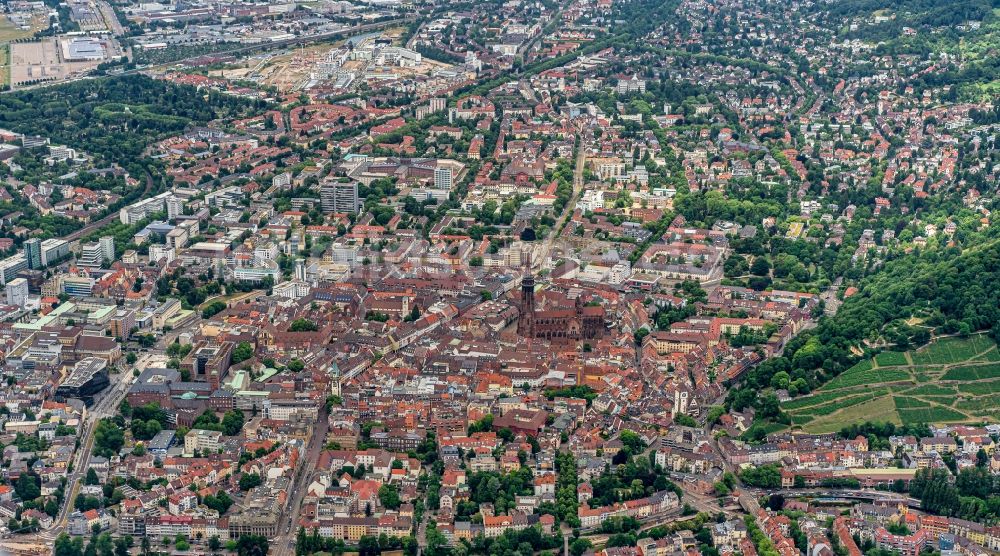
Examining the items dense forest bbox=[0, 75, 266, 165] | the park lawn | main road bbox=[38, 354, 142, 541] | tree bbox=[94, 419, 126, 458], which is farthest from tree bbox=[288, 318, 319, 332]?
the park lawn

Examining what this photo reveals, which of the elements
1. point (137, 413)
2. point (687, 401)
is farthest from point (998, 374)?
point (137, 413)

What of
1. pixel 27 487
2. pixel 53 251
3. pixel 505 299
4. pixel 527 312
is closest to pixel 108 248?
pixel 53 251

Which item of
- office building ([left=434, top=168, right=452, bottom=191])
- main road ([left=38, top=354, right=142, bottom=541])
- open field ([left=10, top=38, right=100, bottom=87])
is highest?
office building ([left=434, top=168, right=452, bottom=191])

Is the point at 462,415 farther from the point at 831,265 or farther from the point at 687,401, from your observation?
the point at 831,265

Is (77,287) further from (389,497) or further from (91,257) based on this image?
(389,497)

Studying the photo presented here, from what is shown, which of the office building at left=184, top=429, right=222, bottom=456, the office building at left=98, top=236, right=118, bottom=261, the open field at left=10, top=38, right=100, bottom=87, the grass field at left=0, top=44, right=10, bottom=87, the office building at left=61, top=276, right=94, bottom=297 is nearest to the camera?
the office building at left=184, top=429, right=222, bottom=456

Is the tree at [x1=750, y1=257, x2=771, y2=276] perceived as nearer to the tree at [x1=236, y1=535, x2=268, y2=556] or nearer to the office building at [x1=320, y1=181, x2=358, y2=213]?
the office building at [x1=320, y1=181, x2=358, y2=213]
